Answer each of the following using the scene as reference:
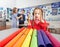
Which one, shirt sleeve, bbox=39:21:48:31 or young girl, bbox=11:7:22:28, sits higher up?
young girl, bbox=11:7:22:28

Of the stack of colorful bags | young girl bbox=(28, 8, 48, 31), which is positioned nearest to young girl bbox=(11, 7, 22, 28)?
young girl bbox=(28, 8, 48, 31)

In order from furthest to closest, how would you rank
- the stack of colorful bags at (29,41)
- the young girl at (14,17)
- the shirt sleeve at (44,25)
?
1. the young girl at (14,17)
2. the shirt sleeve at (44,25)
3. the stack of colorful bags at (29,41)

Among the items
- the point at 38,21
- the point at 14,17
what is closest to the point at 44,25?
the point at 38,21

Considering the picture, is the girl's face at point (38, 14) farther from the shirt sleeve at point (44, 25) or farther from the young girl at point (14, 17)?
the young girl at point (14, 17)

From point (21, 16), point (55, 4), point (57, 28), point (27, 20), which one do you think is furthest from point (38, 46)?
point (21, 16)

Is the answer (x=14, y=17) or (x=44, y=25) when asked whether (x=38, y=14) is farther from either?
(x=14, y=17)

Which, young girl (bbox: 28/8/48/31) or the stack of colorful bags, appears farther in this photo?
young girl (bbox: 28/8/48/31)

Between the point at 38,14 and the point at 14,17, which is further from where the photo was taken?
the point at 14,17

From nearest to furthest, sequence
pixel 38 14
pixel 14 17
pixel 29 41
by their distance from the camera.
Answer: pixel 29 41
pixel 38 14
pixel 14 17

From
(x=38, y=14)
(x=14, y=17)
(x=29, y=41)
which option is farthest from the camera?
(x=14, y=17)

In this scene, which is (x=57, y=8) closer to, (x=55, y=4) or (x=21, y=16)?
(x=55, y=4)

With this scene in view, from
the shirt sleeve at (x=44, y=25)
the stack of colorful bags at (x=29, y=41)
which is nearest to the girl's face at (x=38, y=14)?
the shirt sleeve at (x=44, y=25)

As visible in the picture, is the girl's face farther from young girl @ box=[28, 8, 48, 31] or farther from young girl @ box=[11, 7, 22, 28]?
young girl @ box=[11, 7, 22, 28]

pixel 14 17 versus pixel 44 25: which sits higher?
pixel 14 17
